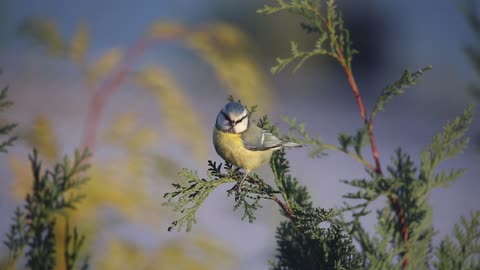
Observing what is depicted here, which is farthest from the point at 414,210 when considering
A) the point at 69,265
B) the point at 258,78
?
the point at 258,78

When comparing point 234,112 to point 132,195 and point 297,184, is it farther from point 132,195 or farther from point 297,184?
point 132,195

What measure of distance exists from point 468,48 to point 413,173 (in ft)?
1.18

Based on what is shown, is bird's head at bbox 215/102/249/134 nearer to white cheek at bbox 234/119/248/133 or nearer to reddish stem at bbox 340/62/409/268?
white cheek at bbox 234/119/248/133

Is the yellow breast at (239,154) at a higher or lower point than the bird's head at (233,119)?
lower

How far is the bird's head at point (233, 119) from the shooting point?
1.67 feet

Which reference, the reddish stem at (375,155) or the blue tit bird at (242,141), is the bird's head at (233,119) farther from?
the reddish stem at (375,155)

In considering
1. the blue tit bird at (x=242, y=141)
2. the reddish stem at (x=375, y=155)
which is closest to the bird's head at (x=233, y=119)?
the blue tit bird at (x=242, y=141)

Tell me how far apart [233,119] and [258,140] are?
0.04 metres

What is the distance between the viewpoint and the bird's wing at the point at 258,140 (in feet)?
1.69

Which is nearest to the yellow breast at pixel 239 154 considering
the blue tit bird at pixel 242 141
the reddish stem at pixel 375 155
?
the blue tit bird at pixel 242 141

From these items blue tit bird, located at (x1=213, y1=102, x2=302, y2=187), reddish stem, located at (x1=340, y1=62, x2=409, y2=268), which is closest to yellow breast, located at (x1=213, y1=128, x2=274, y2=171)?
blue tit bird, located at (x1=213, y1=102, x2=302, y2=187)

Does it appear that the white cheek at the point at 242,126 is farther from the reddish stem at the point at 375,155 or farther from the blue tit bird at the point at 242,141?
the reddish stem at the point at 375,155

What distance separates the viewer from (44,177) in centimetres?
55

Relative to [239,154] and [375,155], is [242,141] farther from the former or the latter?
[375,155]
